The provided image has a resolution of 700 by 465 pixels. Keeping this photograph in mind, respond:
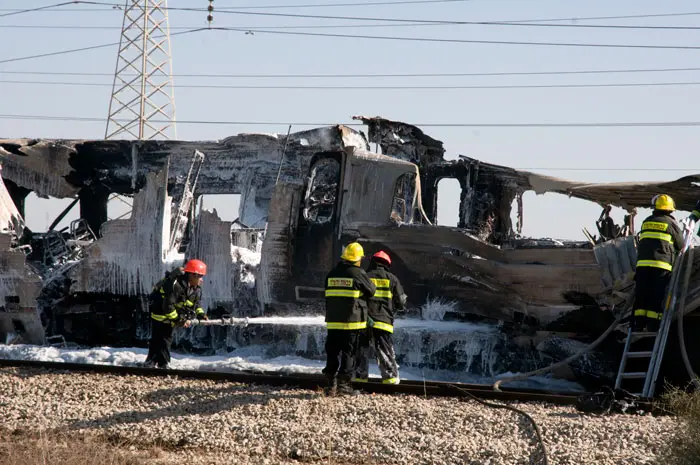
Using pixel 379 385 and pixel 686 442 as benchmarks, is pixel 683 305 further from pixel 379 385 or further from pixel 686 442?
pixel 686 442

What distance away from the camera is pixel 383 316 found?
10367 millimetres

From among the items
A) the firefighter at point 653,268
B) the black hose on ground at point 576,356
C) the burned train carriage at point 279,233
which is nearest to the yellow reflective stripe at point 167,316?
the burned train carriage at point 279,233

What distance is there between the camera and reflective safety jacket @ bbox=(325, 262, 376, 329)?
31.9ft

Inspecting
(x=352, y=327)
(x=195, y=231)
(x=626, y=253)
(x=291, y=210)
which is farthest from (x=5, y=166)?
(x=626, y=253)

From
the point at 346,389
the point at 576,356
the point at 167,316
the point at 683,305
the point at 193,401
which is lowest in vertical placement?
the point at 193,401

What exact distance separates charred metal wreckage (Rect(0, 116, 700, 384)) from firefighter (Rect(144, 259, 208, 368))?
2.11m

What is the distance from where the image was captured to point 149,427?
8.55 meters

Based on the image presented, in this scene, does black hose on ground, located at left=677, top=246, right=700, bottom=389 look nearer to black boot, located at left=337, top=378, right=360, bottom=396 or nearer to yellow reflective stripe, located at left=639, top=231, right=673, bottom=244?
yellow reflective stripe, located at left=639, top=231, right=673, bottom=244

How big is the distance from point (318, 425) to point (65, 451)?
2.04 meters

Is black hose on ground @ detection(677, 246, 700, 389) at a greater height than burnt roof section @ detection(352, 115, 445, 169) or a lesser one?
lesser

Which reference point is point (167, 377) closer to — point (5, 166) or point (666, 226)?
point (666, 226)

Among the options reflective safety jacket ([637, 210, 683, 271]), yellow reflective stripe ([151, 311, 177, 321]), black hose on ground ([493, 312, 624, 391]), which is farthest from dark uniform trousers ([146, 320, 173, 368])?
reflective safety jacket ([637, 210, 683, 271])

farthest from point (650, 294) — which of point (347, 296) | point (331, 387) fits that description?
point (331, 387)

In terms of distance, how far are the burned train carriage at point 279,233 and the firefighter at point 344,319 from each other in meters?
3.14
